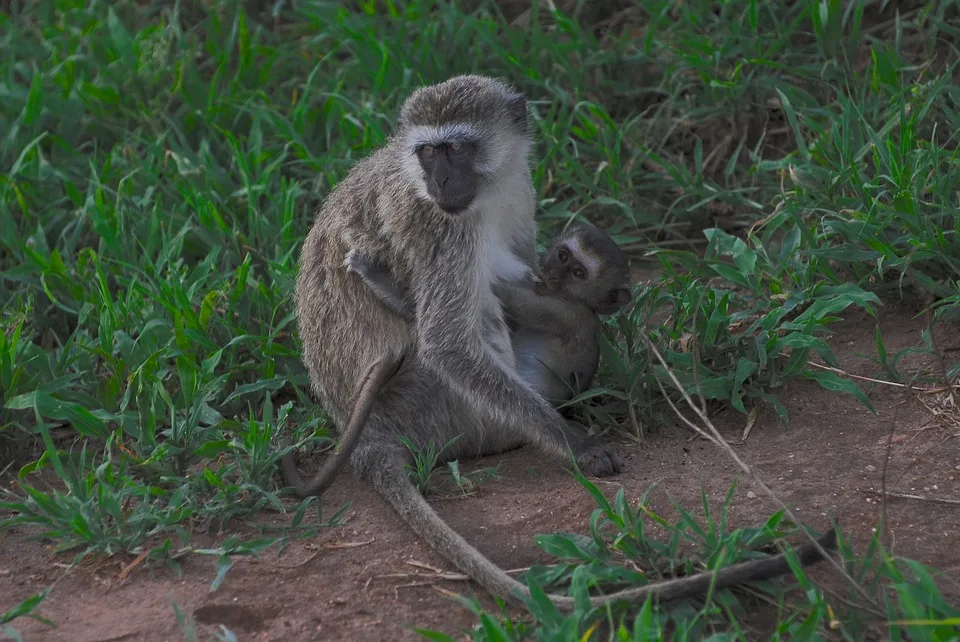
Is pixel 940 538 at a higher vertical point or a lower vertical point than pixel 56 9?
lower

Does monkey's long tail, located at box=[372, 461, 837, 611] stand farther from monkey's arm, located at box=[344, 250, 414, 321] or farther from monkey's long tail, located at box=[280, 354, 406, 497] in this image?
monkey's arm, located at box=[344, 250, 414, 321]

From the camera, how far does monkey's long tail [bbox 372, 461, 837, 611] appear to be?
320 cm

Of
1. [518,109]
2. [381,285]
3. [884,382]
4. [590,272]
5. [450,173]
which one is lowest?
[884,382]

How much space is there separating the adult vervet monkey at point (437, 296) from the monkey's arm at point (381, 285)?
0.03 metres

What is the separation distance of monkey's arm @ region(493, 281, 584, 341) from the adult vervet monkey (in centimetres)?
7

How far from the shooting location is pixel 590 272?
443 centimetres

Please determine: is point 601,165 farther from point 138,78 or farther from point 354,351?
point 138,78

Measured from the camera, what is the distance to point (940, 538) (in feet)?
11.5

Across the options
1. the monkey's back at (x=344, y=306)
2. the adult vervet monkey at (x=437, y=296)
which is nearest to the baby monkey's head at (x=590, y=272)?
the adult vervet monkey at (x=437, y=296)

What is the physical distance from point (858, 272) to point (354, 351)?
199cm

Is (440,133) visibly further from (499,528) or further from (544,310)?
(499,528)

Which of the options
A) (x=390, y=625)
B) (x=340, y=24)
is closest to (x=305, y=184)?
(x=340, y=24)

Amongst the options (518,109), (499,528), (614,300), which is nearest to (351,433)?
(499,528)

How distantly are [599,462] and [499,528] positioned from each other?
448 millimetres
